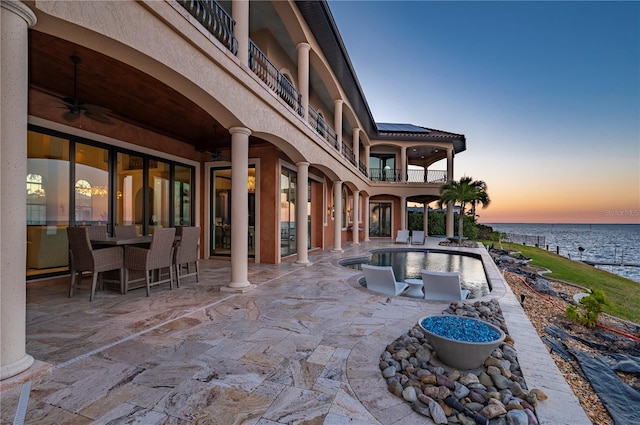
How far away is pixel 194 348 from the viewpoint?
123 inches

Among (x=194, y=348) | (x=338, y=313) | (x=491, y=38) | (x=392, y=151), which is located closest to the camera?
(x=194, y=348)

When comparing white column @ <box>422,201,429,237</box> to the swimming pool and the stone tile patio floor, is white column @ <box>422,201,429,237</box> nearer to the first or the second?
the swimming pool

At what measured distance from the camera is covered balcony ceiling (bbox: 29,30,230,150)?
447cm

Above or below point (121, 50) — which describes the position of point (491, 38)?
above

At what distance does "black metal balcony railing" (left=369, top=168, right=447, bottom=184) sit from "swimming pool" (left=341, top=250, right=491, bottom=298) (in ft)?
27.5

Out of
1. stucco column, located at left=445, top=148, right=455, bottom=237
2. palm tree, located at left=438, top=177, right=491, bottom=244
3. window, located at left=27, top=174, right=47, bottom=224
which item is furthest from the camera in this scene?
stucco column, located at left=445, top=148, right=455, bottom=237

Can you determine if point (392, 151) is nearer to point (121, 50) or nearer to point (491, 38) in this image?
point (491, 38)

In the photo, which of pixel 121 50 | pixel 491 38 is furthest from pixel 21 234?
pixel 491 38

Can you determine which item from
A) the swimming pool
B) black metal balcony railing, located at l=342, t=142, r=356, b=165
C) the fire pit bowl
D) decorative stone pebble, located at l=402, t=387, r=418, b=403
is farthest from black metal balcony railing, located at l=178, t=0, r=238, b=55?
black metal balcony railing, located at l=342, t=142, r=356, b=165

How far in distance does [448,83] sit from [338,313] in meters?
17.3

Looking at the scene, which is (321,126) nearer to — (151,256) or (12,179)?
(151,256)

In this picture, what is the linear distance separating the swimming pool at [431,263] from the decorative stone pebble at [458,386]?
4.55m

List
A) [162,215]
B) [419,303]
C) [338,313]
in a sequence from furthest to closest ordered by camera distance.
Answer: [162,215], [419,303], [338,313]

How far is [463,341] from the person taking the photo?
2600mm
